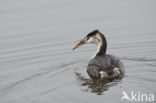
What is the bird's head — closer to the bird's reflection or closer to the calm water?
the calm water

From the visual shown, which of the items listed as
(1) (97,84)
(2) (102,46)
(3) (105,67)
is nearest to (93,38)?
(2) (102,46)

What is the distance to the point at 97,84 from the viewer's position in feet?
44.3

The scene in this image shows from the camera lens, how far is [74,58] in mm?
16078

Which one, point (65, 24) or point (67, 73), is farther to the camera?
point (65, 24)

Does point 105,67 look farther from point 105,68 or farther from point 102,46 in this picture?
point 102,46

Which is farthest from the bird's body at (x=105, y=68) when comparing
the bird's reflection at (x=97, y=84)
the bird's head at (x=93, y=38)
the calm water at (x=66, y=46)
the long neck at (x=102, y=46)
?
the bird's head at (x=93, y=38)

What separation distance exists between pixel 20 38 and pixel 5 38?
569 millimetres

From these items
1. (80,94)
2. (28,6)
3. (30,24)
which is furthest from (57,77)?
(28,6)

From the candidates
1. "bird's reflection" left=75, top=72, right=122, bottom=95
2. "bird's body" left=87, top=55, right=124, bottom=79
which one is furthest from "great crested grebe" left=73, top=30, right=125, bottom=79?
"bird's reflection" left=75, top=72, right=122, bottom=95

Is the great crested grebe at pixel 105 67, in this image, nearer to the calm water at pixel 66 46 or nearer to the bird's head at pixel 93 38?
the calm water at pixel 66 46

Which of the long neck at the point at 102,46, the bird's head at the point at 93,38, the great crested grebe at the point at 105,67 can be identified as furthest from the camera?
the bird's head at the point at 93,38

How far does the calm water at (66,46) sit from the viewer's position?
42.2ft

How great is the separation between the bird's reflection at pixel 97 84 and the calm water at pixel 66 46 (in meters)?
0.09

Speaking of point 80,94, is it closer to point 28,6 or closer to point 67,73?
point 67,73
